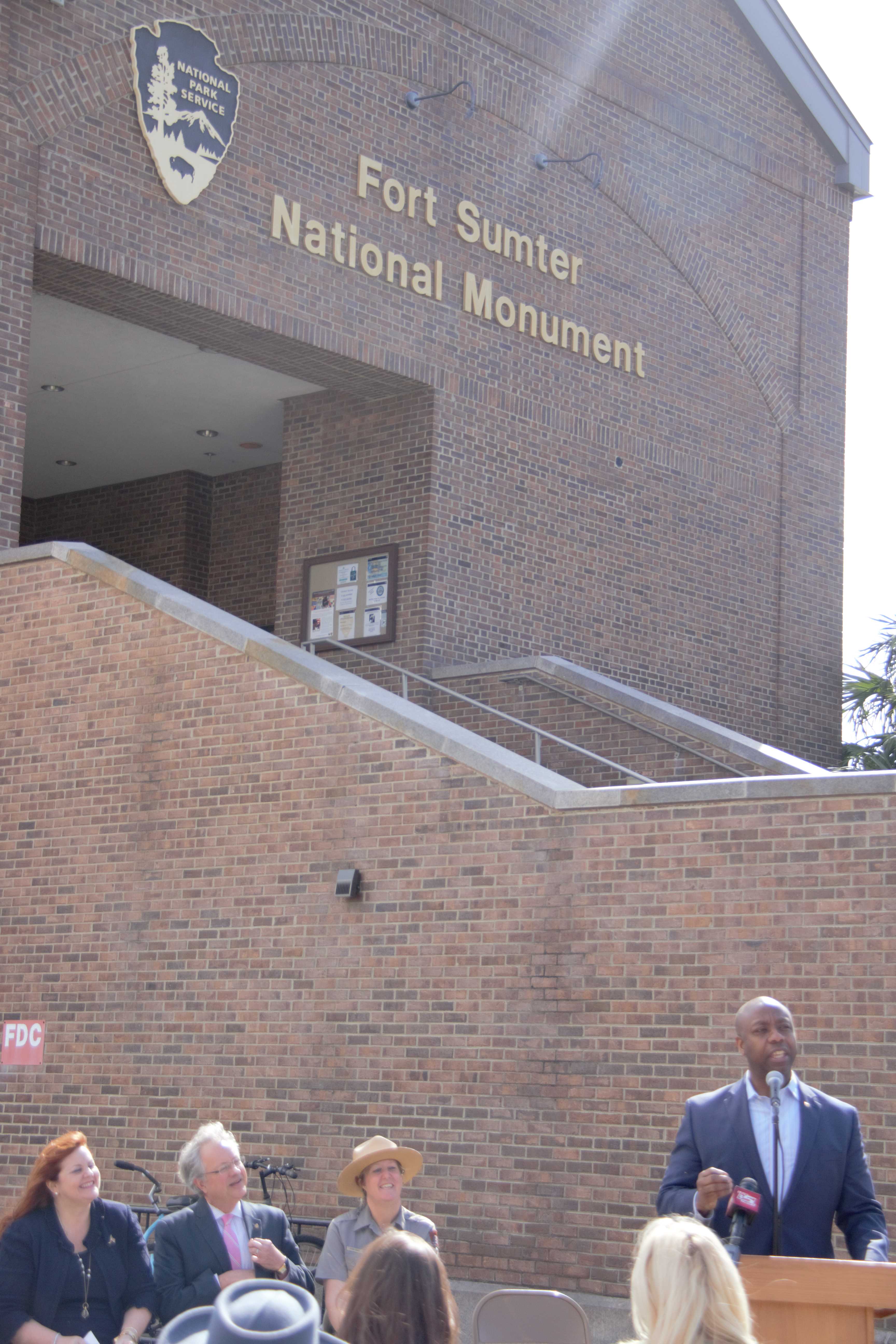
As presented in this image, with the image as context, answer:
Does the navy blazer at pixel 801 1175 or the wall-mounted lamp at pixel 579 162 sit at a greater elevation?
the wall-mounted lamp at pixel 579 162

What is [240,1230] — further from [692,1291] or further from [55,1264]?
[692,1291]

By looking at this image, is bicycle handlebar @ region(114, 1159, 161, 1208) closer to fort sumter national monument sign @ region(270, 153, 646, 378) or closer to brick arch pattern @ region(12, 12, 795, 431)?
brick arch pattern @ region(12, 12, 795, 431)

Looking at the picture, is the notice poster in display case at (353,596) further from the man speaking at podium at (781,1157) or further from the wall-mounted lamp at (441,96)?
the man speaking at podium at (781,1157)

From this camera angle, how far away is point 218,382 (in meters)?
16.6

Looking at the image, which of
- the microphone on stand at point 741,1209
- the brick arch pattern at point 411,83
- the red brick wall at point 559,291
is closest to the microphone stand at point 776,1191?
the microphone on stand at point 741,1209

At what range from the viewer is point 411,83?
15812 mm

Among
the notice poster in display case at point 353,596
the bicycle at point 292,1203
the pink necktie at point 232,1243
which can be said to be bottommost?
the bicycle at point 292,1203

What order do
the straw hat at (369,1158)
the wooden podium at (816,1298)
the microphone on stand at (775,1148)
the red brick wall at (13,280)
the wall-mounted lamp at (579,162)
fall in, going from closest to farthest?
the wooden podium at (816,1298), the microphone on stand at (775,1148), the straw hat at (369,1158), the red brick wall at (13,280), the wall-mounted lamp at (579,162)

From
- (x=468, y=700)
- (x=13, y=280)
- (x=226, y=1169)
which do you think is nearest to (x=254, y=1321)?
(x=226, y=1169)

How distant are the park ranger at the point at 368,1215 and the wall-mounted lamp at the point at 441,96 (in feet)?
36.7

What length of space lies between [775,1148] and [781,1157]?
0.23 meters

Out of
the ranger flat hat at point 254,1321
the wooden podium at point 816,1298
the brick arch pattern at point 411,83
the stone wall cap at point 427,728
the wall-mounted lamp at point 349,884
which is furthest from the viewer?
the brick arch pattern at point 411,83

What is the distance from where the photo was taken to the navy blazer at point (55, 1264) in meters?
5.98

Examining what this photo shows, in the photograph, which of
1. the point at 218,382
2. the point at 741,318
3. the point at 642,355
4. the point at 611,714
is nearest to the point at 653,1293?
the point at 611,714
